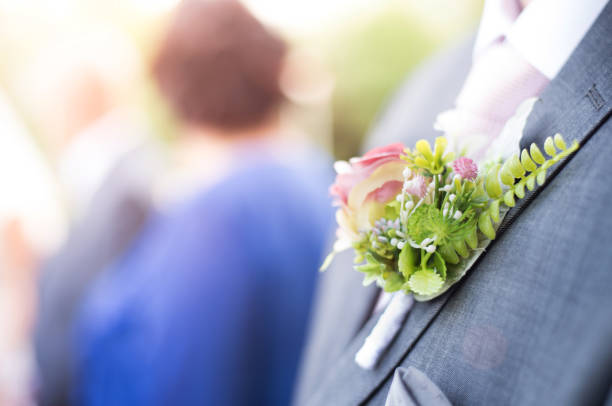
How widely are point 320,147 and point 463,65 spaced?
1.69m

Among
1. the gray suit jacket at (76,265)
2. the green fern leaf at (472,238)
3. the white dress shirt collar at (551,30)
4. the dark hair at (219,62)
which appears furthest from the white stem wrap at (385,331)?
the gray suit jacket at (76,265)

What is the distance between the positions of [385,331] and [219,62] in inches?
40.0

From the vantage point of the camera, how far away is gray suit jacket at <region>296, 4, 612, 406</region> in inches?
17.8

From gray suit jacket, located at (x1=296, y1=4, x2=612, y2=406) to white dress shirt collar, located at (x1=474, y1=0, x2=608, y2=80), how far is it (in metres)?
0.02

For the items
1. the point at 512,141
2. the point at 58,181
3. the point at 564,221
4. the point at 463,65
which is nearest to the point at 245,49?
the point at 463,65

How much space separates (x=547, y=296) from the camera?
499mm

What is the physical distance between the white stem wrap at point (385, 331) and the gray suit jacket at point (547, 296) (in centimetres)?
1

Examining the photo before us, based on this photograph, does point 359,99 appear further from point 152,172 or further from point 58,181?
point 58,181

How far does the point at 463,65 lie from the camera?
1007 millimetres

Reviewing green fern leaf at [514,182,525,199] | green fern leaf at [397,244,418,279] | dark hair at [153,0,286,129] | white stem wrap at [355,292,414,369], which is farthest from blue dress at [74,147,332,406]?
green fern leaf at [514,182,525,199]

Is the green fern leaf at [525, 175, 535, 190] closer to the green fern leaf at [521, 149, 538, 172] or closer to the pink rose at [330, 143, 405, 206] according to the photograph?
the green fern leaf at [521, 149, 538, 172]

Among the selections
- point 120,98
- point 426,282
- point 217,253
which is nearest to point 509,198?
point 426,282

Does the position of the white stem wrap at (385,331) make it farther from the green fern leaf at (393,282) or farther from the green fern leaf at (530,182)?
the green fern leaf at (530,182)

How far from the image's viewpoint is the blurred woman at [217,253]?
1306 mm
